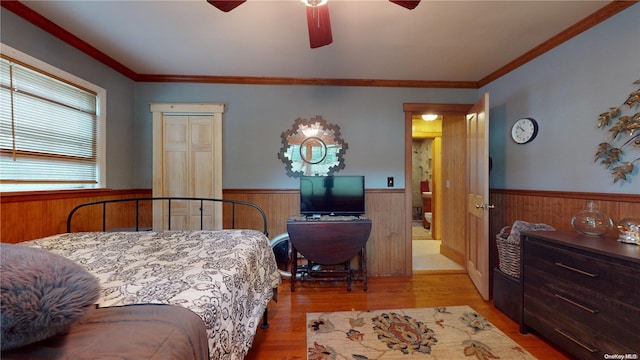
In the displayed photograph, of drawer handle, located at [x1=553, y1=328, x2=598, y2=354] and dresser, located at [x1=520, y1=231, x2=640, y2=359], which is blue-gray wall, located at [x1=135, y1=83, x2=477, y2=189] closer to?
dresser, located at [x1=520, y1=231, x2=640, y2=359]

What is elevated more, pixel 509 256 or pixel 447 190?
pixel 447 190

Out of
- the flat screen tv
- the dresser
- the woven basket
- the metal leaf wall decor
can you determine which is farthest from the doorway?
the metal leaf wall decor

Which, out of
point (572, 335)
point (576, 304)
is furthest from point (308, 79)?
point (572, 335)

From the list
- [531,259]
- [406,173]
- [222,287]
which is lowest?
[531,259]

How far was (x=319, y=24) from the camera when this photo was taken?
153 cm

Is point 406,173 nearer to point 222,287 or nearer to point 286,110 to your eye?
point 286,110

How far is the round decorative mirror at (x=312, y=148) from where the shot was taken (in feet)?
9.86

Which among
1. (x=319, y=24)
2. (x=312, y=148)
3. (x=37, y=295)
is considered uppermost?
→ (x=319, y=24)

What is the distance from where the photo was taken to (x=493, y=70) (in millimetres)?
2752

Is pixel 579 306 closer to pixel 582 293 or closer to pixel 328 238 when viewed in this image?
pixel 582 293

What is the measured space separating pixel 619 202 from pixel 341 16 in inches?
89.4

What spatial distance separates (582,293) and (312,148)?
2.44 metres

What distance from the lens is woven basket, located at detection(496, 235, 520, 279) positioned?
6.68ft

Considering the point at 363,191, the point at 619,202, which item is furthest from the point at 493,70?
the point at 363,191
